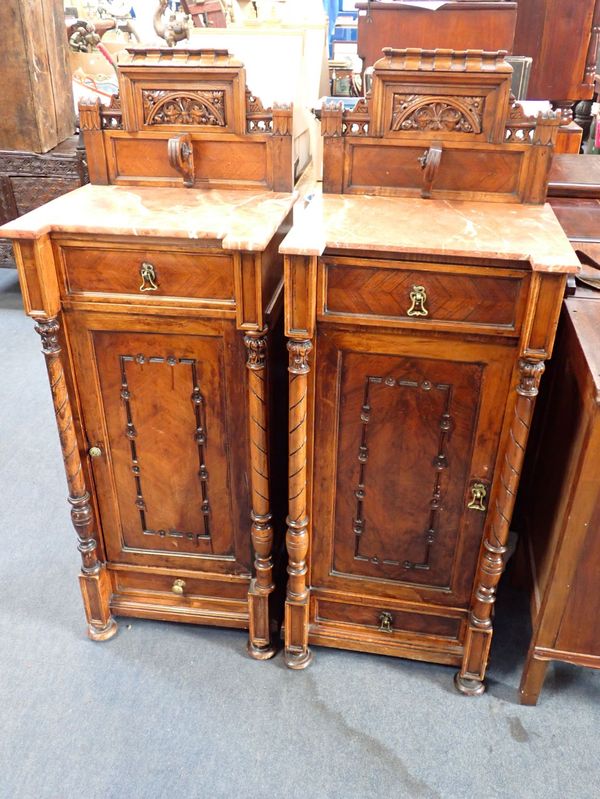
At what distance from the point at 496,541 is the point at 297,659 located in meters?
0.65

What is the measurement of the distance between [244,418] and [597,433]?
0.78m

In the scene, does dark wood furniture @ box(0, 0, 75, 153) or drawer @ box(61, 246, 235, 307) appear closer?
drawer @ box(61, 246, 235, 307)

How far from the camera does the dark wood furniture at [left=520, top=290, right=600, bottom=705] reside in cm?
141

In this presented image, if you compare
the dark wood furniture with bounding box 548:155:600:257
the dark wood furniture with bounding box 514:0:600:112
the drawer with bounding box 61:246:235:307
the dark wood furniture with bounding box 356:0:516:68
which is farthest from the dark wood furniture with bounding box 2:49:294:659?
the dark wood furniture with bounding box 514:0:600:112

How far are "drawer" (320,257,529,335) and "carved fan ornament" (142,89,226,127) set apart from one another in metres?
0.57

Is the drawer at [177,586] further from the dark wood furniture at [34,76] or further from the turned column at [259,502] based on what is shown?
the dark wood furniture at [34,76]

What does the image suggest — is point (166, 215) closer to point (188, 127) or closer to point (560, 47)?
point (188, 127)

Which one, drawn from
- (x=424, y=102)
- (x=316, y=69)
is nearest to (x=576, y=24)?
(x=316, y=69)

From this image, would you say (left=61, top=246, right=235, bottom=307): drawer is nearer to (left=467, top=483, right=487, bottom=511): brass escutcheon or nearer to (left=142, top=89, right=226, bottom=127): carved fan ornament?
(left=142, top=89, right=226, bottom=127): carved fan ornament

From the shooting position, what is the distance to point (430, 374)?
147cm

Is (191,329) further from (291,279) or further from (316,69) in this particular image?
(316,69)

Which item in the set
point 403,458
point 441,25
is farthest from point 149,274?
point 441,25

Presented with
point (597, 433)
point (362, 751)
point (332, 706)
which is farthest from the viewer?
point (332, 706)

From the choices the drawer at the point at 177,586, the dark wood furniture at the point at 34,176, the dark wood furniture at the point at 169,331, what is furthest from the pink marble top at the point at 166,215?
the dark wood furniture at the point at 34,176
